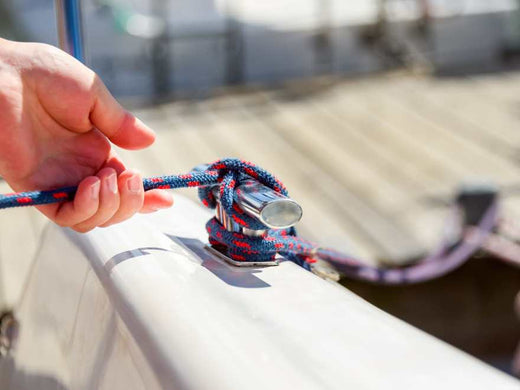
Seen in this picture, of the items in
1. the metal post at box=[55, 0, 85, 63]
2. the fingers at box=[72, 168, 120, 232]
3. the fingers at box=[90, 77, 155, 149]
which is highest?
the metal post at box=[55, 0, 85, 63]

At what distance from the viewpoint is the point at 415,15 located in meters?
5.36

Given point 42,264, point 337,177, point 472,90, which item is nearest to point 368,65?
point 472,90

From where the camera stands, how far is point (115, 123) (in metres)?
0.92

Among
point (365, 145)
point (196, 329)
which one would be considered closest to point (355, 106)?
point (365, 145)

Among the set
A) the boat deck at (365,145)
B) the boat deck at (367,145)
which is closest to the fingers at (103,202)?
the boat deck at (365,145)

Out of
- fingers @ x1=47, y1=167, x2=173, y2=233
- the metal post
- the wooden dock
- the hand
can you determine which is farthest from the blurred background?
fingers @ x1=47, y1=167, x2=173, y2=233

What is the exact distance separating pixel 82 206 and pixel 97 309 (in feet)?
0.34

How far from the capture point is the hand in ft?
2.76

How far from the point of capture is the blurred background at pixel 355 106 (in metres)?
2.73

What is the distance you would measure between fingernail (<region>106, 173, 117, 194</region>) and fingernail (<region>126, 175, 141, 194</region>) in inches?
0.5

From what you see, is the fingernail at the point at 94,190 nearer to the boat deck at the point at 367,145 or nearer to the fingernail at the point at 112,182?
the fingernail at the point at 112,182

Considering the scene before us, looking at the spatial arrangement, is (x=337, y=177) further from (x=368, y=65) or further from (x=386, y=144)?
(x=368, y=65)

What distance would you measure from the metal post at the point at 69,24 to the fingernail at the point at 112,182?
37 cm

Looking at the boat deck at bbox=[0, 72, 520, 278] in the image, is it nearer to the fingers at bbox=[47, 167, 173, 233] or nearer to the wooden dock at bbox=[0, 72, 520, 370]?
the wooden dock at bbox=[0, 72, 520, 370]
